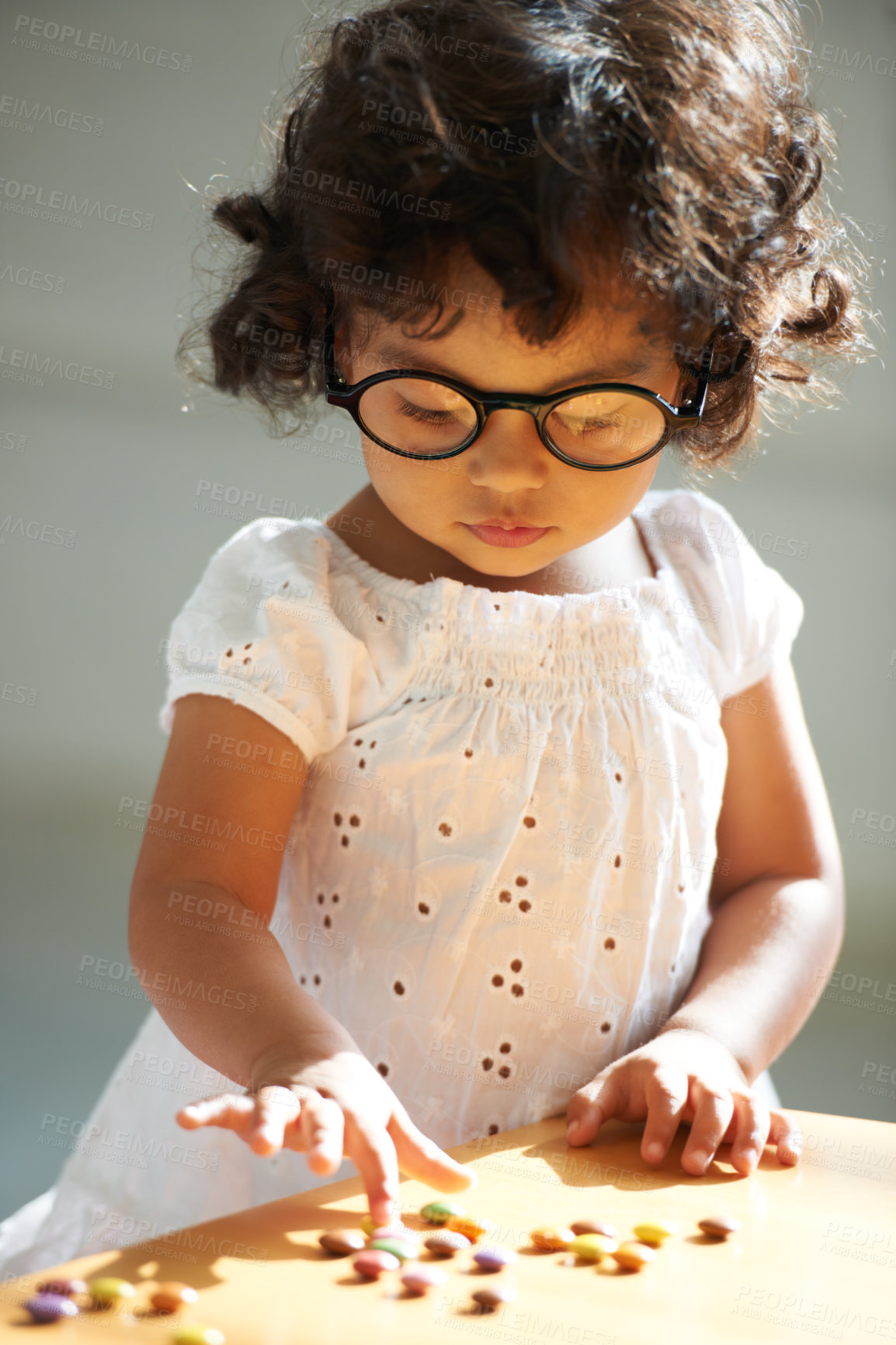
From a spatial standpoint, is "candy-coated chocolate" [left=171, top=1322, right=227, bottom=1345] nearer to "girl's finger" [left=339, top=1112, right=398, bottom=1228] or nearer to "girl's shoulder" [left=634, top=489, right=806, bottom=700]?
"girl's finger" [left=339, top=1112, right=398, bottom=1228]

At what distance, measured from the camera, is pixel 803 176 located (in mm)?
756

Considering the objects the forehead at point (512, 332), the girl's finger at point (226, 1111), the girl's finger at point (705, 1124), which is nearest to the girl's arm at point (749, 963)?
the girl's finger at point (705, 1124)

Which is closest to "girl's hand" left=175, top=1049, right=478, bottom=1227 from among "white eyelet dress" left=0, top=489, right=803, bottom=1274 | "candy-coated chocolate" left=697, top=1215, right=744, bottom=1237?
"candy-coated chocolate" left=697, top=1215, right=744, bottom=1237

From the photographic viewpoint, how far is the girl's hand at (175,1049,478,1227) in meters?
0.49

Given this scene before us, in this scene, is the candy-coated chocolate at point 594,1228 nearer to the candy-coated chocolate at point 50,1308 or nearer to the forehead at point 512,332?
the candy-coated chocolate at point 50,1308

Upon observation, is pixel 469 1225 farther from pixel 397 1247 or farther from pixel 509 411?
pixel 509 411

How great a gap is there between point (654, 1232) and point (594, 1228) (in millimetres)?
28

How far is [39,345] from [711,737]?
171 cm

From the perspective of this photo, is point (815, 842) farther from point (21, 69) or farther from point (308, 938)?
point (21, 69)

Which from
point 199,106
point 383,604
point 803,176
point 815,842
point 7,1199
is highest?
point 199,106

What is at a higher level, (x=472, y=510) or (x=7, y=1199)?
(x=472, y=510)

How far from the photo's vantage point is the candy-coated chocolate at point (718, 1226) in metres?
0.53

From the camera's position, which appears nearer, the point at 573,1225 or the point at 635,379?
the point at 573,1225

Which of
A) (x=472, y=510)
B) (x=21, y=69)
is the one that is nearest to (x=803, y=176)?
(x=472, y=510)
